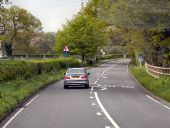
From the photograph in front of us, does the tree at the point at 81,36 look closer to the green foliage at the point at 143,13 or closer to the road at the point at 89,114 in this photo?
the green foliage at the point at 143,13

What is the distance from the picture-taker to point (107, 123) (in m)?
16.8

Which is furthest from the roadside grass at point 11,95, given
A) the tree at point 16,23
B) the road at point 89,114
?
the tree at point 16,23

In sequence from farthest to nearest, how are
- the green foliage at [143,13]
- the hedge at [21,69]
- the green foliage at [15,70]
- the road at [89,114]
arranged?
the hedge at [21,69]
the green foliage at [15,70]
the green foliage at [143,13]
the road at [89,114]

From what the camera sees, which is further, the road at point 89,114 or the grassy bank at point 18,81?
the grassy bank at point 18,81

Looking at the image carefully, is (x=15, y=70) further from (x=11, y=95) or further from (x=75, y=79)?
(x=11, y=95)

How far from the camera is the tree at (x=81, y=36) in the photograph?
89.2m

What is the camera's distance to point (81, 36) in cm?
8938

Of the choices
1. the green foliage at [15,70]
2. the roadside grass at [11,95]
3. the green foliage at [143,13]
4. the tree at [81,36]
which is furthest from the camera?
the tree at [81,36]

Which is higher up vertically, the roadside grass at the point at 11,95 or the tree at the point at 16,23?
the tree at the point at 16,23

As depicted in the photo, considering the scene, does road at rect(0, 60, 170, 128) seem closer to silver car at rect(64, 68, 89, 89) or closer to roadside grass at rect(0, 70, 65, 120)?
roadside grass at rect(0, 70, 65, 120)

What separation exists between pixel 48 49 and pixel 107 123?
442 feet

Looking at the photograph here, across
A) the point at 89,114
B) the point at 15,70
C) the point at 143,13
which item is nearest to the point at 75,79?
the point at 15,70

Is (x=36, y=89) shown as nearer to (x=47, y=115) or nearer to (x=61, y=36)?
(x=47, y=115)

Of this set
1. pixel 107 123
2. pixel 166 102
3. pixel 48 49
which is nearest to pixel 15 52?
pixel 48 49
